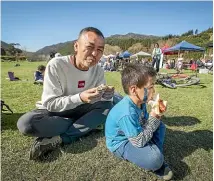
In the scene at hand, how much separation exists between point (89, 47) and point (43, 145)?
1.30 m

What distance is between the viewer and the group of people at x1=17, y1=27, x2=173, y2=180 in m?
Result: 2.45

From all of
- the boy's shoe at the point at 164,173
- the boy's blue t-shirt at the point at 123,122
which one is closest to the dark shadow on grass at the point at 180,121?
the boy's blue t-shirt at the point at 123,122

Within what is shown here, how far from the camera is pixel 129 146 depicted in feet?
8.45

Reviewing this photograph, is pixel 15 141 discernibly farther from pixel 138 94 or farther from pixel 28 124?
pixel 138 94

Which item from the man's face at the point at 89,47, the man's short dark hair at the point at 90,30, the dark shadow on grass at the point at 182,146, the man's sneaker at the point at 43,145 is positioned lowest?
the dark shadow on grass at the point at 182,146

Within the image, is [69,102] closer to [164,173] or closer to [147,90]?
[147,90]

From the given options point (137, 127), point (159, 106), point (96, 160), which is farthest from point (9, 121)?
point (159, 106)

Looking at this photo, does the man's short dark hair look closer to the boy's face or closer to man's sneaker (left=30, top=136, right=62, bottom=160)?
the boy's face

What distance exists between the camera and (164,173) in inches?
Result: 96.2

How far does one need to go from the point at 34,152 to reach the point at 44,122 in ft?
1.23

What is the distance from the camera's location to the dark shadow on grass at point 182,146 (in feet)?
8.73

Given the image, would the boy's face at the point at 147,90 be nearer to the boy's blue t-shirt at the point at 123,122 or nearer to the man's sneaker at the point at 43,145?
the boy's blue t-shirt at the point at 123,122

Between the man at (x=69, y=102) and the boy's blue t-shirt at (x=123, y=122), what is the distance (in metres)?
0.33

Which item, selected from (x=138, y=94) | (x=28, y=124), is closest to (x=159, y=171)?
(x=138, y=94)
